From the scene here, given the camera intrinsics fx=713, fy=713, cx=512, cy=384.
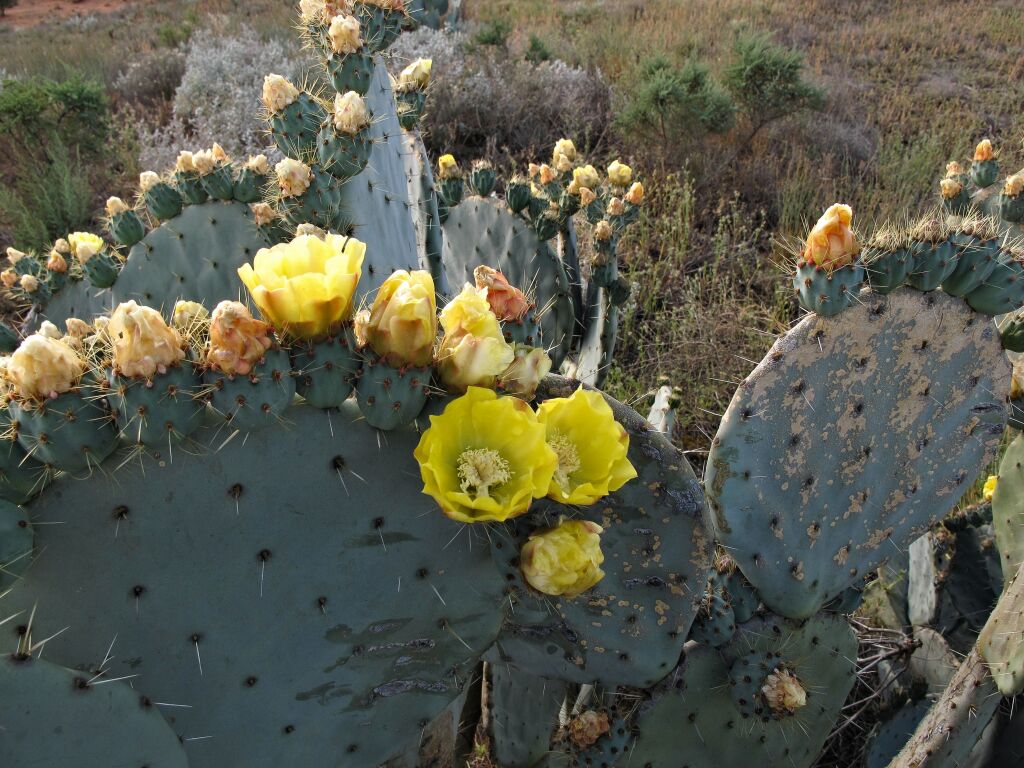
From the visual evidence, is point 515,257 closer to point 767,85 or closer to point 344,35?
point 344,35

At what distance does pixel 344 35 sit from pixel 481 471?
4.01 feet

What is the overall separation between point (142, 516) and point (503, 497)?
46cm

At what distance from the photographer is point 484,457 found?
895mm

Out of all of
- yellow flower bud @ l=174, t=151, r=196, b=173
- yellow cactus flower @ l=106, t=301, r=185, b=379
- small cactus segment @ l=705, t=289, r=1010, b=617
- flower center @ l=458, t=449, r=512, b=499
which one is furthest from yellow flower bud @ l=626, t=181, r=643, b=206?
yellow cactus flower @ l=106, t=301, r=185, b=379

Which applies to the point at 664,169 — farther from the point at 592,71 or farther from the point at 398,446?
the point at 398,446

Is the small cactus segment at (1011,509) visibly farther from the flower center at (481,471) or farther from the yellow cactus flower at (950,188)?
the flower center at (481,471)

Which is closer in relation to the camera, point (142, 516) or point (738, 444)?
point (142, 516)

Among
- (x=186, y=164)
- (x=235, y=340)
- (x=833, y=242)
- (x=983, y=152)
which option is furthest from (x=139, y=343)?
(x=983, y=152)

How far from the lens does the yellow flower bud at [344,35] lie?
162 centimetres

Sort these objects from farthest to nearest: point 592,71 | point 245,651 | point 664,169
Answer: point 592,71 < point 664,169 < point 245,651

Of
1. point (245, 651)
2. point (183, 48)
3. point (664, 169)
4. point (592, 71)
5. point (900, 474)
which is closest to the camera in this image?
point (245, 651)

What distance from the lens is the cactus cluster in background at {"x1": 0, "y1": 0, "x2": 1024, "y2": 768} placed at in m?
0.85

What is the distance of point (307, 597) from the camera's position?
1.01 m

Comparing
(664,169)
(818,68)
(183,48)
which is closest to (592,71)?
(818,68)
